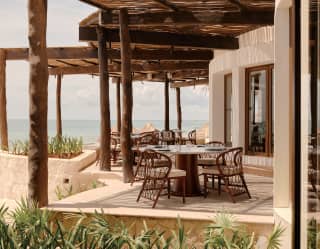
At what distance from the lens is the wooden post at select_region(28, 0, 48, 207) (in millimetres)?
6641

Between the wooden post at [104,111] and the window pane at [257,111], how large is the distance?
315 centimetres

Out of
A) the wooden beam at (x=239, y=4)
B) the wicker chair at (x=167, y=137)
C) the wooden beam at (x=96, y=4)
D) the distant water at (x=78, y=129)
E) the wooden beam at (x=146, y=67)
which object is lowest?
the distant water at (x=78, y=129)

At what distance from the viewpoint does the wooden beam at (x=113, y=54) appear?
42.7 feet

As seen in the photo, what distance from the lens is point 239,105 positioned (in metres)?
10.9

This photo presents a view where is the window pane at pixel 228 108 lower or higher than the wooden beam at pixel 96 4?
lower

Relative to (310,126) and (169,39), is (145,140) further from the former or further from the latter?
(310,126)

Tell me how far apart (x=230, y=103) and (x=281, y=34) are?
21.7 ft

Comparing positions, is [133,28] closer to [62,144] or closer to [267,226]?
[62,144]

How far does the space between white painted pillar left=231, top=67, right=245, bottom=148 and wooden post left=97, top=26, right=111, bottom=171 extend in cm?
290

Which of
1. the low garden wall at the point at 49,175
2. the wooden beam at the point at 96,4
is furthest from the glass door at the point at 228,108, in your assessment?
the wooden beam at the point at 96,4

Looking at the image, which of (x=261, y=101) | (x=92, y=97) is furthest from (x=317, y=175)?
(x=92, y=97)

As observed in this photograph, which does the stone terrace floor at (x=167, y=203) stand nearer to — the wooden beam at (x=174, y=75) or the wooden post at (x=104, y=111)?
the wooden post at (x=104, y=111)

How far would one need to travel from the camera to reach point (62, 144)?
12.5 meters

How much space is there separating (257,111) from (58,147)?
16.6 ft
